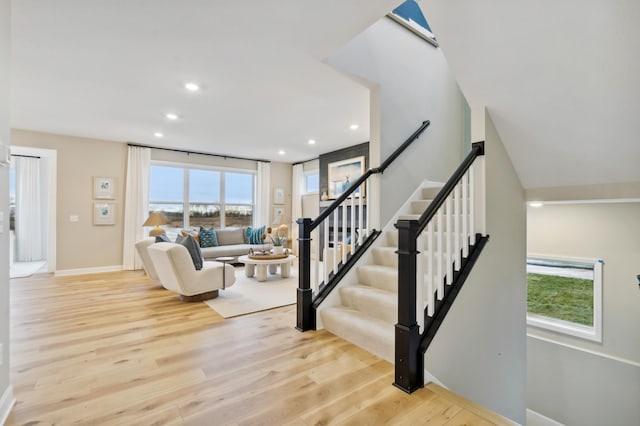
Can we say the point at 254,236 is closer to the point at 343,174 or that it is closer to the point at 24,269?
the point at 343,174

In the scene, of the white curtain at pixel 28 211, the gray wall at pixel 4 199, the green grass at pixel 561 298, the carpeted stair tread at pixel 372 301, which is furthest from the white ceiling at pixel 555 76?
the white curtain at pixel 28 211

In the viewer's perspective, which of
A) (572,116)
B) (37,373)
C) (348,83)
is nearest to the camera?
(37,373)

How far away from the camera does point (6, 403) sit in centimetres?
165

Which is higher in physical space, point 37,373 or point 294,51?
point 294,51

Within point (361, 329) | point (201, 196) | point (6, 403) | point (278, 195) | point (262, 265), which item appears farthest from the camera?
point (278, 195)

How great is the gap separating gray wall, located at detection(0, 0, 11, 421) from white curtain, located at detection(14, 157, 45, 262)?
703cm

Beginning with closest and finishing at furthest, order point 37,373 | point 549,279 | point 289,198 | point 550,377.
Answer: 1. point 37,373
2. point 550,377
3. point 549,279
4. point 289,198

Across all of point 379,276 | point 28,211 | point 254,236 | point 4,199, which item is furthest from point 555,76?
point 28,211

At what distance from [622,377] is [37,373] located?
5.83 meters

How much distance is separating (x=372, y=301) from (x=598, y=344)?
346 cm

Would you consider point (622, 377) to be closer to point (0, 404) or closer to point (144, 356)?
point (144, 356)

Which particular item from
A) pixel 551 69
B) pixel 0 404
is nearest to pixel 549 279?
pixel 551 69

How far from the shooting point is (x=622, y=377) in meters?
3.71

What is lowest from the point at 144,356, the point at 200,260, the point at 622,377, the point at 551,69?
the point at 622,377
